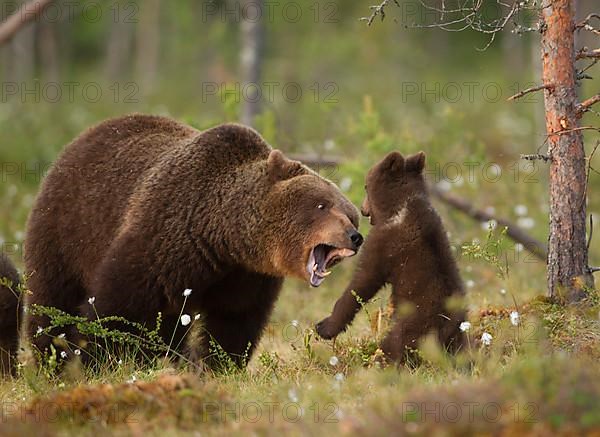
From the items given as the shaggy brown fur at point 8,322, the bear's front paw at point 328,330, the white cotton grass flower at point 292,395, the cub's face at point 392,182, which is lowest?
the shaggy brown fur at point 8,322

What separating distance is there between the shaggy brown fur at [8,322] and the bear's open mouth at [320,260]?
288cm

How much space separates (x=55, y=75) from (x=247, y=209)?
2478cm

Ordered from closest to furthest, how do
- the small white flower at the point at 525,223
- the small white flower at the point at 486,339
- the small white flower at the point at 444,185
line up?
the small white flower at the point at 486,339 → the small white flower at the point at 525,223 → the small white flower at the point at 444,185

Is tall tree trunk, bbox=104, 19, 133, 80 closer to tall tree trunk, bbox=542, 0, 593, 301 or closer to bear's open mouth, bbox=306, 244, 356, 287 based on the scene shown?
bear's open mouth, bbox=306, 244, 356, 287

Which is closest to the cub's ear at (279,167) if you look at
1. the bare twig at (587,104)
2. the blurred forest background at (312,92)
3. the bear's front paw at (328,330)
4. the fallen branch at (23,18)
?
the bear's front paw at (328,330)

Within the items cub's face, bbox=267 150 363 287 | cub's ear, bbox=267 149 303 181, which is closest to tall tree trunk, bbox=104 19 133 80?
cub's ear, bbox=267 149 303 181

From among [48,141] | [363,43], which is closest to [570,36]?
[48,141]

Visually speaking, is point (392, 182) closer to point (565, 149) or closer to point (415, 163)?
point (415, 163)

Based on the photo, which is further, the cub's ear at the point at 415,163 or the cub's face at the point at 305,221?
the cub's ear at the point at 415,163

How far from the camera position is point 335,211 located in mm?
7180

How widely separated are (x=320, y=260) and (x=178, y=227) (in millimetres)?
1091

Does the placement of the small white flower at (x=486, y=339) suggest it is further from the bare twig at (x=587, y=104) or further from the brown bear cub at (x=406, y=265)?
the bare twig at (x=587, y=104)

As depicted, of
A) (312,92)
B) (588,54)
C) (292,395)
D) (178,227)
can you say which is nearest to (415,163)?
(588,54)

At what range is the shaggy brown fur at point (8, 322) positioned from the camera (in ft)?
28.2
